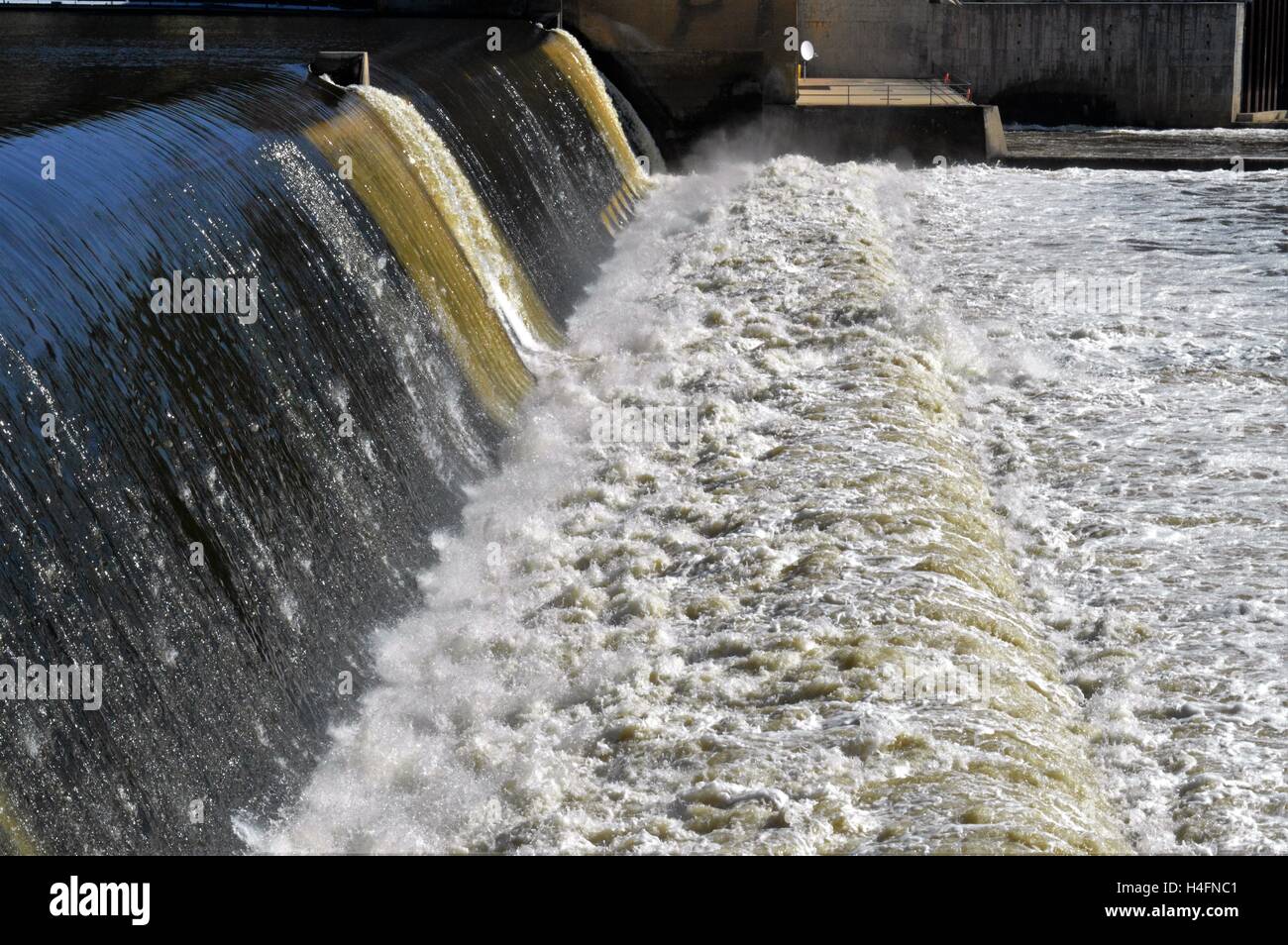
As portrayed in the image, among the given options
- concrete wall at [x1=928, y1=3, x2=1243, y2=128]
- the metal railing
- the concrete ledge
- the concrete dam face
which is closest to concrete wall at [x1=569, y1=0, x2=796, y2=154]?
the concrete ledge

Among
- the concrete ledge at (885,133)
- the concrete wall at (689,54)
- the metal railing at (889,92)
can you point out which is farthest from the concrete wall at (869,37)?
the concrete ledge at (885,133)

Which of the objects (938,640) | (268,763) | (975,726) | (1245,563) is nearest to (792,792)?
(975,726)

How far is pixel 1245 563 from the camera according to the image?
416 inches

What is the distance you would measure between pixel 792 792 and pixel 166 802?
110 inches

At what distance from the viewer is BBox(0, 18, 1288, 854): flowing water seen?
23.8 feet

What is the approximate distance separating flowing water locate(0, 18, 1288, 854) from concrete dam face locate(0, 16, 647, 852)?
28 mm

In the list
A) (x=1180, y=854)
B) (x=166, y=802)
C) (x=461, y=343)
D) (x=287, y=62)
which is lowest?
(x=1180, y=854)

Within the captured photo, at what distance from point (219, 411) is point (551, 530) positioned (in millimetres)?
2643

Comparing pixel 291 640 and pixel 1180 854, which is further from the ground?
pixel 291 640

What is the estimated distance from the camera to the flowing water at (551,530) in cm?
725

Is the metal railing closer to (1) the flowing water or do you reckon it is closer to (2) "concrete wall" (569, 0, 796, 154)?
(2) "concrete wall" (569, 0, 796, 154)

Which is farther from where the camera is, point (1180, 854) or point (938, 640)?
point (938, 640)
